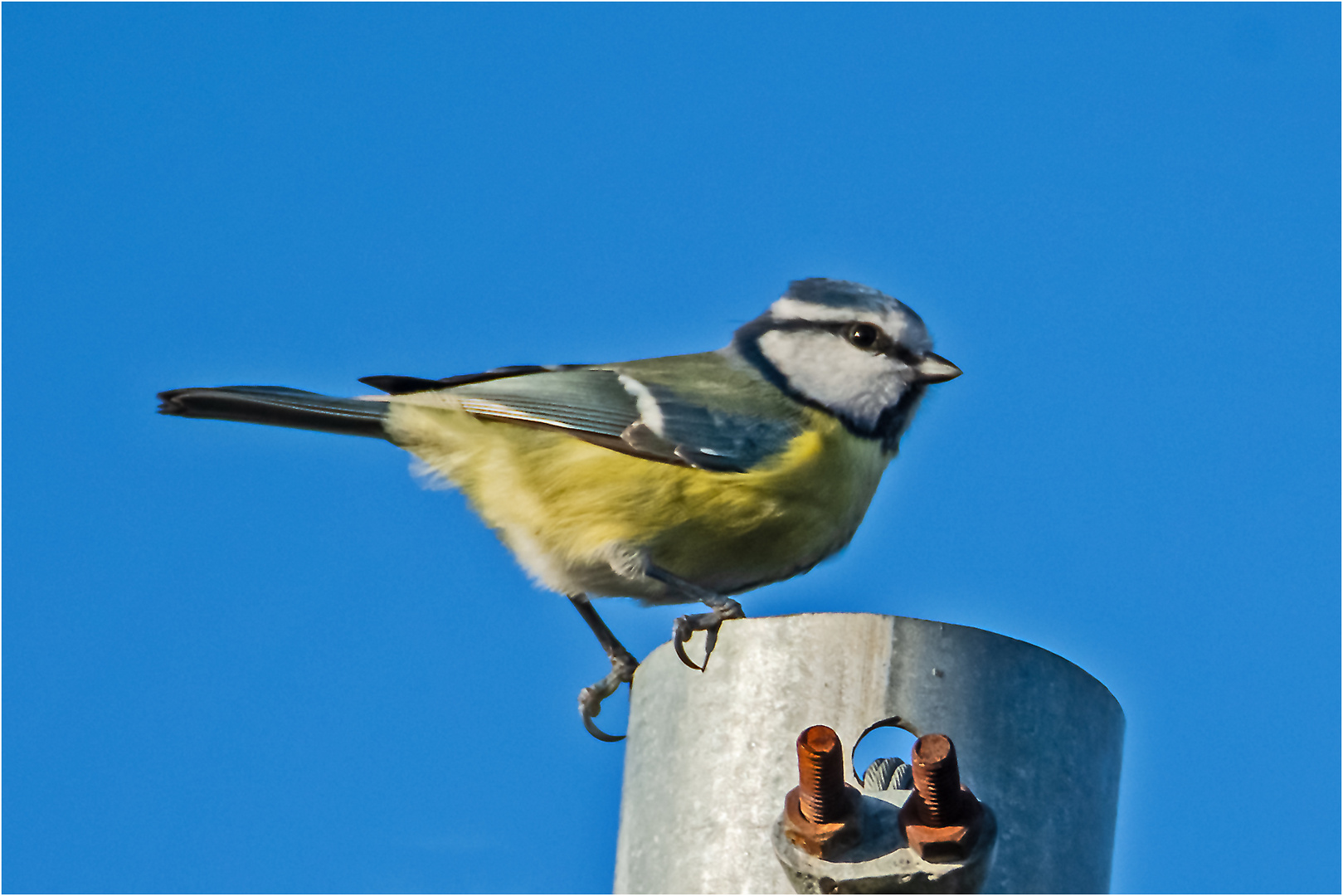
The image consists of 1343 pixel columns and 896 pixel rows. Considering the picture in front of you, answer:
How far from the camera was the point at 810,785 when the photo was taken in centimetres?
246

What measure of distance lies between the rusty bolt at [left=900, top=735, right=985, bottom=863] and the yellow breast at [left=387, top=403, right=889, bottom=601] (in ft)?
4.24

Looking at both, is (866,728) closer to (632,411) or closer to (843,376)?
(632,411)

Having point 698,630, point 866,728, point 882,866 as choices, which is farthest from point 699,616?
point 882,866

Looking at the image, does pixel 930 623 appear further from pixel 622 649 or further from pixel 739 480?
pixel 622 649

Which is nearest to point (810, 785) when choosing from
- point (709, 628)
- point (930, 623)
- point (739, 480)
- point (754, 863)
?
point (754, 863)

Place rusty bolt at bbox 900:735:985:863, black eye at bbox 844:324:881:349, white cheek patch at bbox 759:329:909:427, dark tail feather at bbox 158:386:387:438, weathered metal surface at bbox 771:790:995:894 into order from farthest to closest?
black eye at bbox 844:324:881:349 < white cheek patch at bbox 759:329:909:427 < dark tail feather at bbox 158:386:387:438 < weathered metal surface at bbox 771:790:995:894 < rusty bolt at bbox 900:735:985:863

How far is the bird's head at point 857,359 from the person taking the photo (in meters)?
4.10

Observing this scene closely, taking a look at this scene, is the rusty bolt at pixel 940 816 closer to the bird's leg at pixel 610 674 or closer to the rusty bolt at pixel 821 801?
the rusty bolt at pixel 821 801

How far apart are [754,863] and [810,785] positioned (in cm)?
23

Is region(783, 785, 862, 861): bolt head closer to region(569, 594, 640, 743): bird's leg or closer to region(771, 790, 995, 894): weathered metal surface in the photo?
region(771, 790, 995, 894): weathered metal surface

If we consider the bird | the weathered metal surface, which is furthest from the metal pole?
the bird

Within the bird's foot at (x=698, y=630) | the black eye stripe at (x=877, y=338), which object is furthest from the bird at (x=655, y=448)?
the bird's foot at (x=698, y=630)

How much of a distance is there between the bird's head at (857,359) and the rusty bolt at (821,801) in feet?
5.53

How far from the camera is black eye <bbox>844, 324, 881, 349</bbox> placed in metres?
4.20
